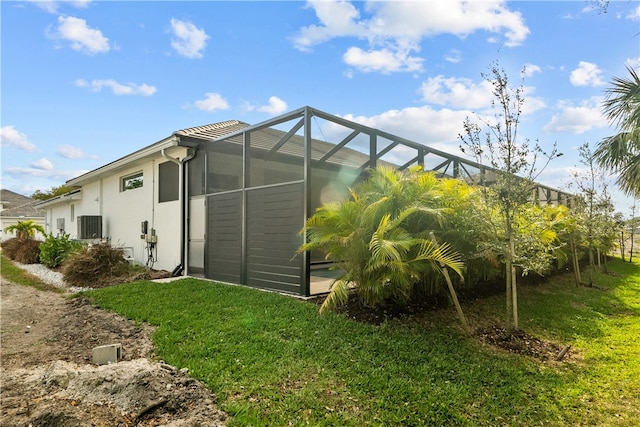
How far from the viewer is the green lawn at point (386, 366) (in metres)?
2.80

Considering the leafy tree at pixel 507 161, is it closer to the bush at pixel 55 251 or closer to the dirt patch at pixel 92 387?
the dirt patch at pixel 92 387

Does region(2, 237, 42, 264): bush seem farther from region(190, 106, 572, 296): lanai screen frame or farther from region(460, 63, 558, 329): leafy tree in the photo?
region(460, 63, 558, 329): leafy tree

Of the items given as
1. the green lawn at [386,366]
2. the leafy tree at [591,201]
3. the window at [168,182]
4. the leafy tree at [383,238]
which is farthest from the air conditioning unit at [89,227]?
the leafy tree at [591,201]

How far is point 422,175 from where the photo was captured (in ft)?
18.2

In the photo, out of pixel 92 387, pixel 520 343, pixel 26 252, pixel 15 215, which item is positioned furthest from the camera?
pixel 15 215

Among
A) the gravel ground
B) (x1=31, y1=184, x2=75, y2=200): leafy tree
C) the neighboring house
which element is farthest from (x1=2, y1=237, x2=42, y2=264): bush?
(x1=31, y1=184, x2=75, y2=200): leafy tree

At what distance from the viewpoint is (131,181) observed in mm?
12188

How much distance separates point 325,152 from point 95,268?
21.7ft

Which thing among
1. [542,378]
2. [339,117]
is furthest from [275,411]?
[339,117]

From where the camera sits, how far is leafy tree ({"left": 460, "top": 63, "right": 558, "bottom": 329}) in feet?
15.0

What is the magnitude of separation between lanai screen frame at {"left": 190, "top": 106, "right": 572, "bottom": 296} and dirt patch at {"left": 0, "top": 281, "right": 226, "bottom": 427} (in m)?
3.02

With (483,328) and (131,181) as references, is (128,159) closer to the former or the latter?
(131,181)

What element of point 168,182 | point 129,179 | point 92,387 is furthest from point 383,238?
point 129,179

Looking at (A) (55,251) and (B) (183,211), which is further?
(A) (55,251)
